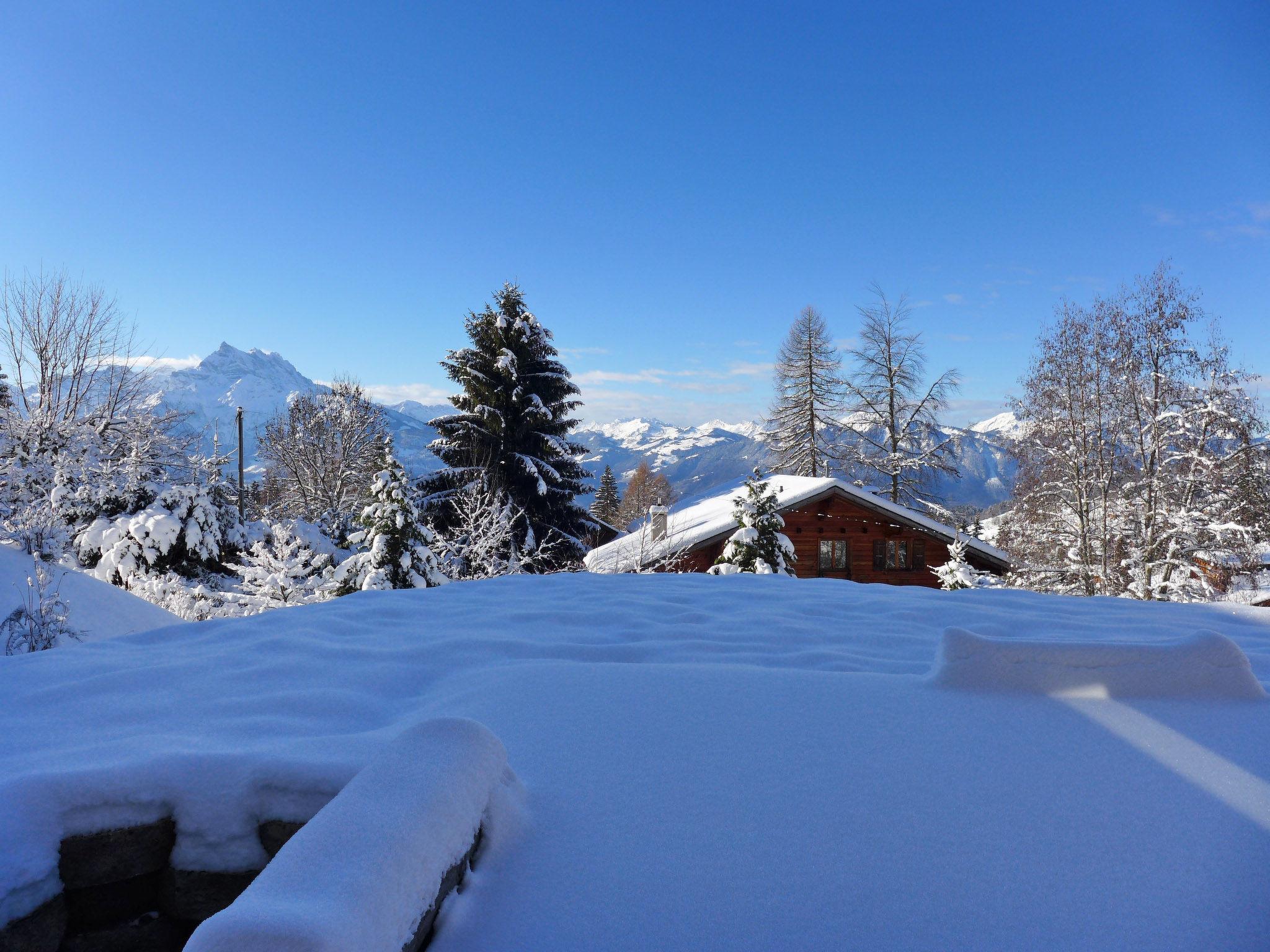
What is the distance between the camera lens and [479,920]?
1.30m

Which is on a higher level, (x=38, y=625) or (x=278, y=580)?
(x=38, y=625)

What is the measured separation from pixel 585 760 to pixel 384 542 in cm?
837

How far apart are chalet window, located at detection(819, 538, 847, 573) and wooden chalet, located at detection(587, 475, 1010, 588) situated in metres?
0.02

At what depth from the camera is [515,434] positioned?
55.1ft

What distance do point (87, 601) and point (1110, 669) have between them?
825cm

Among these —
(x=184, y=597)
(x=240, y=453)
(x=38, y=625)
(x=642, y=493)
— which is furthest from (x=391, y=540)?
(x=642, y=493)

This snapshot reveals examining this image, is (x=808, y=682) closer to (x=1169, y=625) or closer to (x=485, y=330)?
(x=1169, y=625)

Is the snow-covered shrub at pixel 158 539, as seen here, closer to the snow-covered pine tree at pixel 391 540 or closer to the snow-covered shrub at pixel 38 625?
the snow-covered pine tree at pixel 391 540

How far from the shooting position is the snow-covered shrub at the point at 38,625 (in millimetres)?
4719

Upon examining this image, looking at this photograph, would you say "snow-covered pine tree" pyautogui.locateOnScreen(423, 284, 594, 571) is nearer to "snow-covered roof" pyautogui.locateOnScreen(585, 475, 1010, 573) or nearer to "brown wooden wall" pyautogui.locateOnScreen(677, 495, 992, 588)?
"snow-covered roof" pyautogui.locateOnScreen(585, 475, 1010, 573)

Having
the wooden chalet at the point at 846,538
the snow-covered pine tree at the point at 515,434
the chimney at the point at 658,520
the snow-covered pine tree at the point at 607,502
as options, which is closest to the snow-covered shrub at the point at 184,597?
the snow-covered pine tree at the point at 515,434

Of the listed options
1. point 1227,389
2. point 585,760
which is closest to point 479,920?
point 585,760

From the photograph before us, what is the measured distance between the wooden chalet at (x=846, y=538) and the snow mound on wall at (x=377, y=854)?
43.4 ft

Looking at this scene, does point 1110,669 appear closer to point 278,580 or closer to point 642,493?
point 278,580
